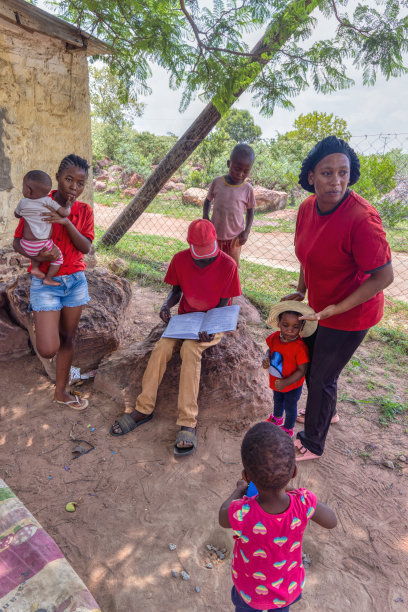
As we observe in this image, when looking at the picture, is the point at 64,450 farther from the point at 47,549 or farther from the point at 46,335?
the point at 47,549

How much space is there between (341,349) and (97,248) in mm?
5576

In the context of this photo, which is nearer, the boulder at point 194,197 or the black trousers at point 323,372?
the black trousers at point 323,372

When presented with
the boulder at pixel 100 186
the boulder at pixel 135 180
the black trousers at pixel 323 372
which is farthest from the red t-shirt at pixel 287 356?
the boulder at pixel 100 186

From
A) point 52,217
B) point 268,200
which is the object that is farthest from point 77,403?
point 268,200

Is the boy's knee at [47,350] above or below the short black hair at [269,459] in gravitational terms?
below

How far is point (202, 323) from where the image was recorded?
2.77m

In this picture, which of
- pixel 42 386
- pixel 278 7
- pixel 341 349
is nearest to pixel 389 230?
pixel 278 7

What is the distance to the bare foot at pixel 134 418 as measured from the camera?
2.77 m

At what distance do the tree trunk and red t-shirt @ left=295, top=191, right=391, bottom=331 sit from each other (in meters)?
1.58

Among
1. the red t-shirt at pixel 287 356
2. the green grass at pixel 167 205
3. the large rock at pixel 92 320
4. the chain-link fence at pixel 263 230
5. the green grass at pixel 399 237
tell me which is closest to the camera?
the red t-shirt at pixel 287 356

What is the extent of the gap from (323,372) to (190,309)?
3.72 ft

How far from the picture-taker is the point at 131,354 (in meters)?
3.25

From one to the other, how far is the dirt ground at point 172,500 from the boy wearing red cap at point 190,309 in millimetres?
143

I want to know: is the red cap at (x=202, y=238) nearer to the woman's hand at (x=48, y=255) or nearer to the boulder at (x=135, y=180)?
the woman's hand at (x=48, y=255)
